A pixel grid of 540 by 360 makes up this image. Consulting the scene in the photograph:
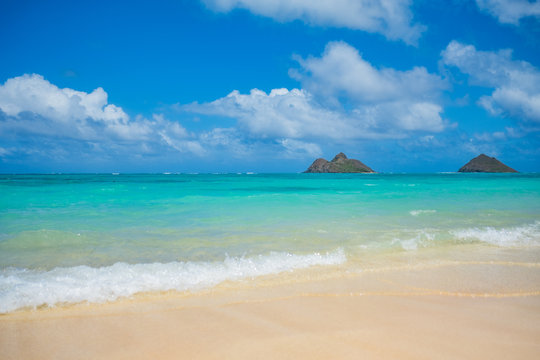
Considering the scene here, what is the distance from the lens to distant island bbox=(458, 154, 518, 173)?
17875 centimetres

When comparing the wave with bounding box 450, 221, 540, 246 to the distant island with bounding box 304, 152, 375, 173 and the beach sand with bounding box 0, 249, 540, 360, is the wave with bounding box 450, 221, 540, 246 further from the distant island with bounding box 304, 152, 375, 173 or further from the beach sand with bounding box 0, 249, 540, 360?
the distant island with bounding box 304, 152, 375, 173

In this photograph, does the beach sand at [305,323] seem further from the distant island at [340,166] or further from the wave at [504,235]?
the distant island at [340,166]

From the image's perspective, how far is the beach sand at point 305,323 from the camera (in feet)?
8.63

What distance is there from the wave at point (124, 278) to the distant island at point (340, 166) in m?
183

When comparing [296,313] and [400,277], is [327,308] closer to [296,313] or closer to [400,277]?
[296,313]

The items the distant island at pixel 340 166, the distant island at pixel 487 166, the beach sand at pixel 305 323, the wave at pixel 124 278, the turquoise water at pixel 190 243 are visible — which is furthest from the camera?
the distant island at pixel 340 166

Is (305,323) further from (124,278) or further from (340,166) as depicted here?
(340,166)

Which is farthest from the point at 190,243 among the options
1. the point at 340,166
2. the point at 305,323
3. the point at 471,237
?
the point at 340,166

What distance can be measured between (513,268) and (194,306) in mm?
5434

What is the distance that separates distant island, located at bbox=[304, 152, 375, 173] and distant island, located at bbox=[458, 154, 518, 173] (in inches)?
2456

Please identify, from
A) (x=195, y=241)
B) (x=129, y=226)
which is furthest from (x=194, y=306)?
(x=129, y=226)

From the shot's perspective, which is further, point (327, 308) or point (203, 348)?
point (327, 308)

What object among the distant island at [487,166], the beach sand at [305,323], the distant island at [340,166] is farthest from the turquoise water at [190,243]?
the distant island at [487,166]

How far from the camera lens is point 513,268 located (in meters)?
5.08
